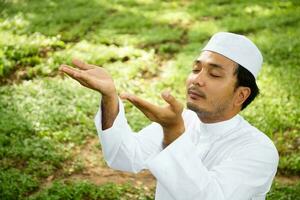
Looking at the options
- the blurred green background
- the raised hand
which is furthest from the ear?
the blurred green background

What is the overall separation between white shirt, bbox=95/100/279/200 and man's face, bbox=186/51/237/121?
0.15 m

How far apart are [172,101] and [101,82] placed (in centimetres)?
53

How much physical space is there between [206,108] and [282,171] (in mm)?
3159

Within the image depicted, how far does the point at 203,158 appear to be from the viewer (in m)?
2.71

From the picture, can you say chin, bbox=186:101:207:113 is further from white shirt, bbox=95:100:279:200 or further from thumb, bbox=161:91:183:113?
thumb, bbox=161:91:183:113

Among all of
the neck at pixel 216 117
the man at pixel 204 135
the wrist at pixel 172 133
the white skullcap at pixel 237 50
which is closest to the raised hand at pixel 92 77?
the man at pixel 204 135

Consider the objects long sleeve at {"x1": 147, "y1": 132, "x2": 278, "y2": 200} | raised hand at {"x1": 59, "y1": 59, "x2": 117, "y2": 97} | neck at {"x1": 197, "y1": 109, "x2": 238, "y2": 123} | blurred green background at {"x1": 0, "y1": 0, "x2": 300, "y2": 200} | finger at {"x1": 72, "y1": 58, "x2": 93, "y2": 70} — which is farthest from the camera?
blurred green background at {"x1": 0, "y1": 0, "x2": 300, "y2": 200}

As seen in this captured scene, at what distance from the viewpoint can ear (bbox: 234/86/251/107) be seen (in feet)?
9.01

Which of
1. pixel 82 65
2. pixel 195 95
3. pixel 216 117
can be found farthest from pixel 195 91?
pixel 82 65

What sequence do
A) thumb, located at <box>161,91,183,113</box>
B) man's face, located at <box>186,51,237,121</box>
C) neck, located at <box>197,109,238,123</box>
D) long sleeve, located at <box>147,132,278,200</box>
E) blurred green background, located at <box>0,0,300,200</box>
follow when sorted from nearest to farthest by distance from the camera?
1. thumb, located at <box>161,91,183,113</box>
2. long sleeve, located at <box>147,132,278,200</box>
3. man's face, located at <box>186,51,237,121</box>
4. neck, located at <box>197,109,238,123</box>
5. blurred green background, located at <box>0,0,300,200</box>

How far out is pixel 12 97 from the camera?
22.6 ft

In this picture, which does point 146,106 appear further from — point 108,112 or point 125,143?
point 125,143

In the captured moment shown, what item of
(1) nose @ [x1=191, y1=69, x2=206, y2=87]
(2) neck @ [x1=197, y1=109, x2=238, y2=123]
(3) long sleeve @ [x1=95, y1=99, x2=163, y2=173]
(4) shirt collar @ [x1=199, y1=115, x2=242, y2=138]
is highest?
(1) nose @ [x1=191, y1=69, x2=206, y2=87]

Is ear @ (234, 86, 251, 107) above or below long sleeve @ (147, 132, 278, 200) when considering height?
above
